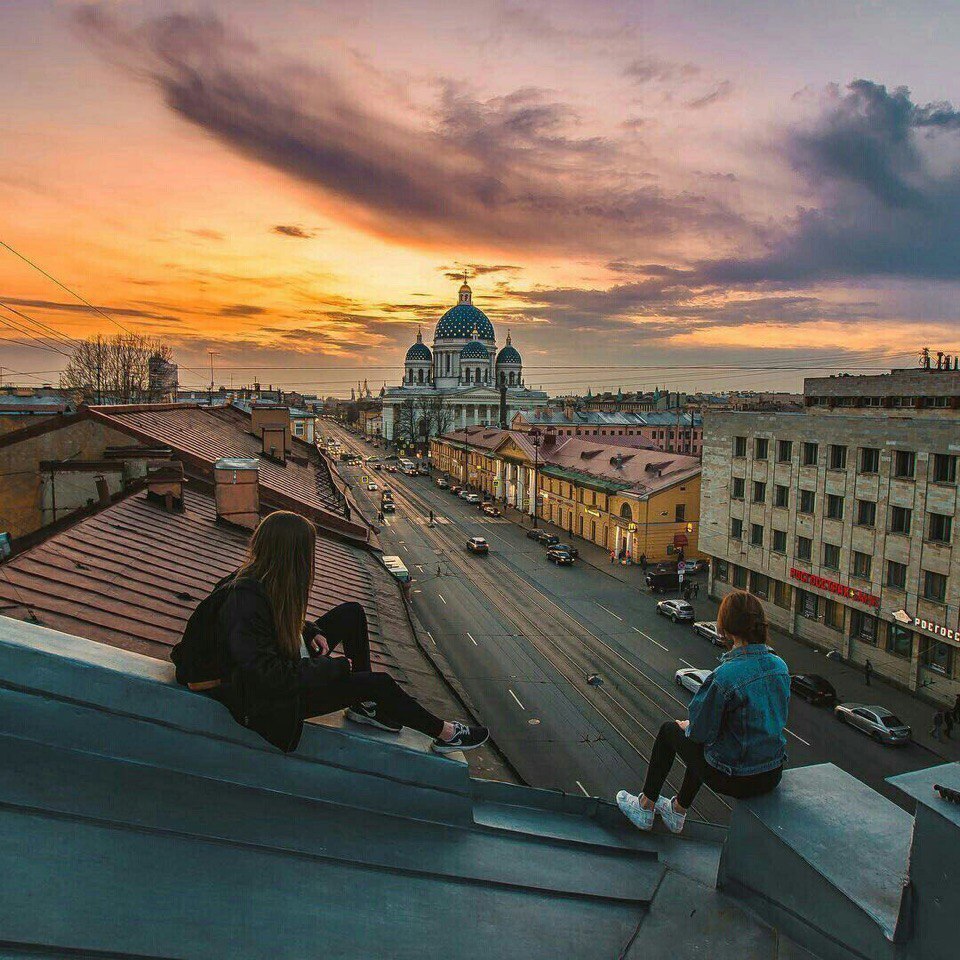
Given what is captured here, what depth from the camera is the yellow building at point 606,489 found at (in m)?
45.9

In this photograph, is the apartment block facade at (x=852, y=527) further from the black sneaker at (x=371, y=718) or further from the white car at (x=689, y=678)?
the black sneaker at (x=371, y=718)

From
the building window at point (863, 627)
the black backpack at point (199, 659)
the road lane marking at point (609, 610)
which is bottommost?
the road lane marking at point (609, 610)

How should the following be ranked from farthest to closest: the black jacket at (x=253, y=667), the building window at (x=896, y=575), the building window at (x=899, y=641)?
the building window at (x=899, y=641), the building window at (x=896, y=575), the black jacket at (x=253, y=667)

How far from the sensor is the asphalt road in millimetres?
19578

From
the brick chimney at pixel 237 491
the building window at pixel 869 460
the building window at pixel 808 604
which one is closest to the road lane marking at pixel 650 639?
the building window at pixel 808 604

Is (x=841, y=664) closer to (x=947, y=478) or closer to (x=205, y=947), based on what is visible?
(x=947, y=478)

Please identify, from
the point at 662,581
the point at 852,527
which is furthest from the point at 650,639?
the point at 852,527

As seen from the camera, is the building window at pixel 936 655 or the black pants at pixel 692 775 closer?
the black pants at pixel 692 775

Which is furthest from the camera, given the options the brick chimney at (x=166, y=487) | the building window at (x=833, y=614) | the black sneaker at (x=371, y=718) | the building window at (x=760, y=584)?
the building window at (x=760, y=584)

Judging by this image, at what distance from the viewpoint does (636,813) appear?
4.50 metres

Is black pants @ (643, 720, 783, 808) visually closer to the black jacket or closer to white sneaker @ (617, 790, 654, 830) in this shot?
white sneaker @ (617, 790, 654, 830)

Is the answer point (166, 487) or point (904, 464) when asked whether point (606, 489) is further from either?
point (166, 487)

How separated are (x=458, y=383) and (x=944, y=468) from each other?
435ft

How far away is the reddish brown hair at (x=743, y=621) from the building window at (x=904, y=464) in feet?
80.6
